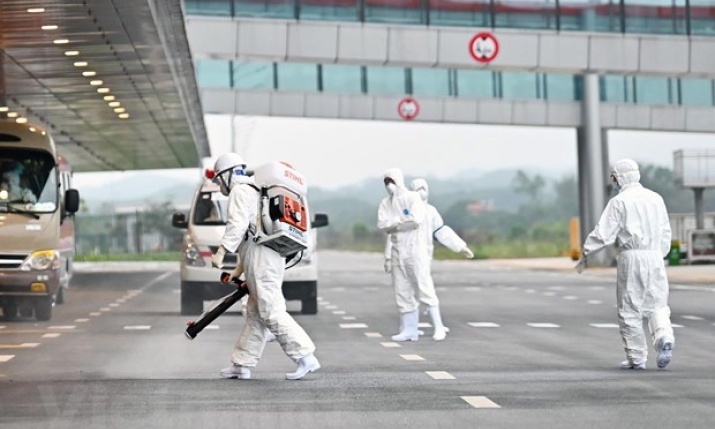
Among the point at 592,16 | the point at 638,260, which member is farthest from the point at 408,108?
the point at 638,260

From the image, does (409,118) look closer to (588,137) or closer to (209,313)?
(588,137)

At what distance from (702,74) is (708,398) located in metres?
29.3

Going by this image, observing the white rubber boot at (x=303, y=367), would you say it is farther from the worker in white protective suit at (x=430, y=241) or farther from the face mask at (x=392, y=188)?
the face mask at (x=392, y=188)

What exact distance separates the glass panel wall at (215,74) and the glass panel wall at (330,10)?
12870mm

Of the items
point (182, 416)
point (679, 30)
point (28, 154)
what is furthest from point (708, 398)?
point (679, 30)

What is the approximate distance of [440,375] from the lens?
1229 cm

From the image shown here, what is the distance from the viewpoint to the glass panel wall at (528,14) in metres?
40.9

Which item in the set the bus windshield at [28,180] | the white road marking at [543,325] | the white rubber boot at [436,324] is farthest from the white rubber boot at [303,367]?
the bus windshield at [28,180]

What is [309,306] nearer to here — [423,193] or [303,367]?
[423,193]

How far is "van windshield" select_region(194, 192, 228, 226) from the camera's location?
2228 cm

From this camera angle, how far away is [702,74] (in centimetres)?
3850

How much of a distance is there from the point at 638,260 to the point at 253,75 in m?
36.2

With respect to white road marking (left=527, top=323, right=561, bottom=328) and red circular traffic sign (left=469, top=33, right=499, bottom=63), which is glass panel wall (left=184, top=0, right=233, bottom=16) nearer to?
red circular traffic sign (left=469, top=33, right=499, bottom=63)

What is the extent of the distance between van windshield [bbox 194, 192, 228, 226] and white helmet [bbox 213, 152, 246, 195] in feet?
32.1
